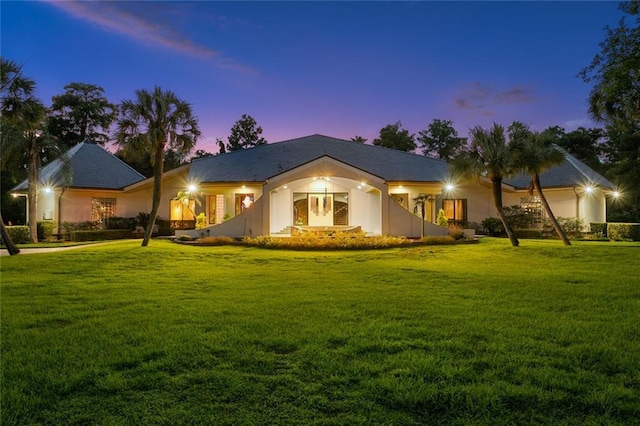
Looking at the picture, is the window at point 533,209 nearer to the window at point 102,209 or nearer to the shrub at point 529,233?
the shrub at point 529,233

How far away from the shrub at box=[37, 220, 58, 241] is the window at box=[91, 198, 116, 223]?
2.56 meters

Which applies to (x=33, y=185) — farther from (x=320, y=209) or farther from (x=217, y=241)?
(x=320, y=209)

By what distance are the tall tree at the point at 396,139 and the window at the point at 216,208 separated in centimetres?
2591

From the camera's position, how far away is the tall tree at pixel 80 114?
136 ft

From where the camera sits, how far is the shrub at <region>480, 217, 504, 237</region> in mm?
24828

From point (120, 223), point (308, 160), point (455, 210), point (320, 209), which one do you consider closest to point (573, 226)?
point (455, 210)

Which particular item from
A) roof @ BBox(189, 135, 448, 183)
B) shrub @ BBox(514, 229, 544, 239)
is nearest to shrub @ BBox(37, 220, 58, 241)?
roof @ BBox(189, 135, 448, 183)

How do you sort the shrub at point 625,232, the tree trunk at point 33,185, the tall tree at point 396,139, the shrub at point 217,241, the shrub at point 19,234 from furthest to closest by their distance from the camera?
the tall tree at point 396,139, the shrub at point 625,232, the shrub at point 19,234, the tree trunk at point 33,185, the shrub at point 217,241

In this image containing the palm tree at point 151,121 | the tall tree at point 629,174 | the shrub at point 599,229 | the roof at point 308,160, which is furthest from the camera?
the tall tree at point 629,174

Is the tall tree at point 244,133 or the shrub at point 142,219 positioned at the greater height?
the tall tree at point 244,133

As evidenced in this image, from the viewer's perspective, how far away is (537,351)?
4.66 meters

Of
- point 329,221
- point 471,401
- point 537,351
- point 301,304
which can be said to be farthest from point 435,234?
point 471,401

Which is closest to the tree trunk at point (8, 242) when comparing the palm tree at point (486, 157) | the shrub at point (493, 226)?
the palm tree at point (486, 157)

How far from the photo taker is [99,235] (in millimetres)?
23484
